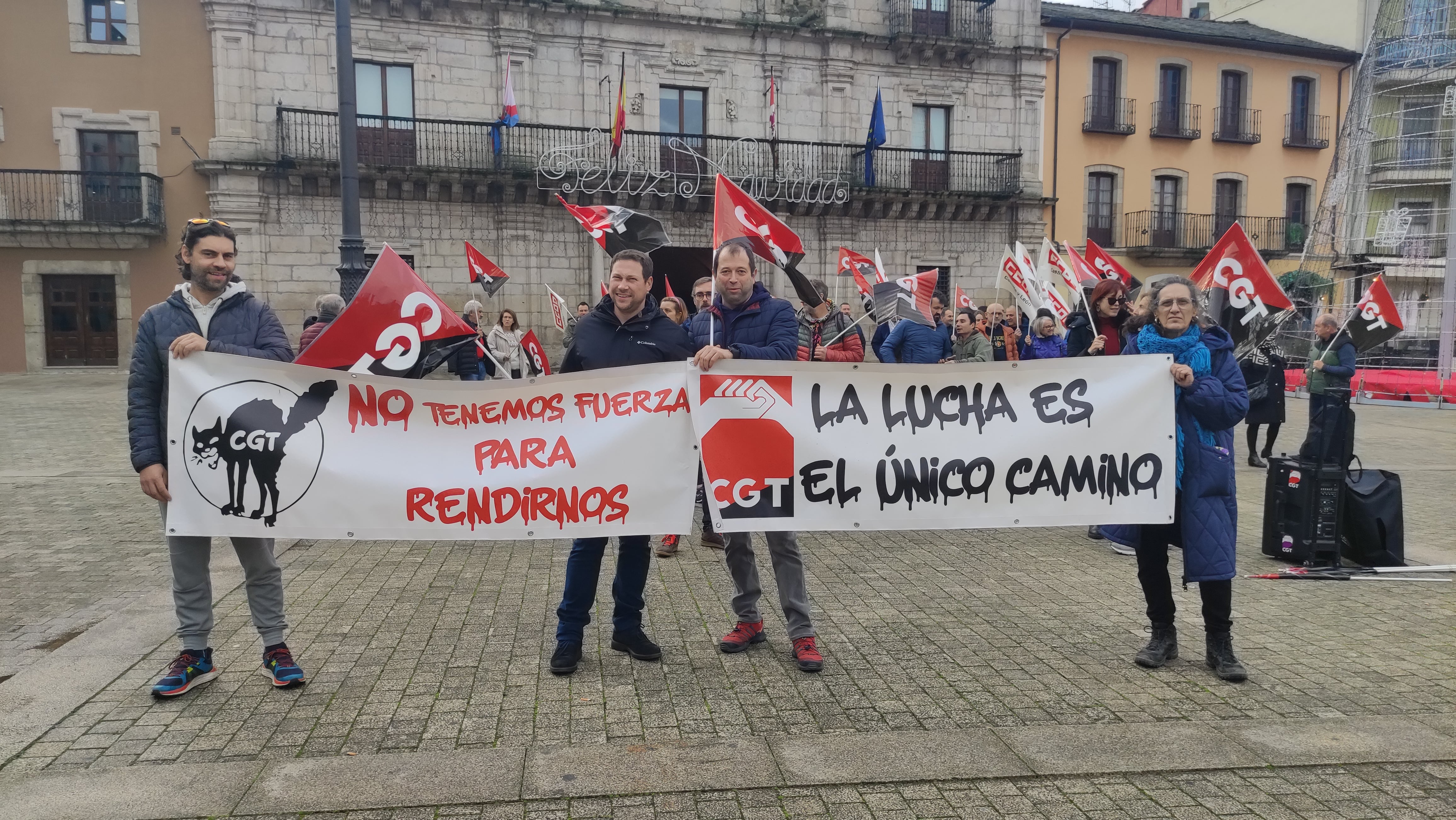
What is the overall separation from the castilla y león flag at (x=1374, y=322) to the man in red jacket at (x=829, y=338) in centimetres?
539

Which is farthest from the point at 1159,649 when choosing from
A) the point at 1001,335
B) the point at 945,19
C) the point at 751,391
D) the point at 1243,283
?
the point at 945,19

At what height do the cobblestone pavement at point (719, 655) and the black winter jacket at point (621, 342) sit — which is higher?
the black winter jacket at point (621, 342)

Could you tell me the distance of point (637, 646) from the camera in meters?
4.68

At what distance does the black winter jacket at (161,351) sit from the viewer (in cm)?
413

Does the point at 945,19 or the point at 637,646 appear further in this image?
the point at 945,19

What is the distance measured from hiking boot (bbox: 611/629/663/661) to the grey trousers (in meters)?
0.47

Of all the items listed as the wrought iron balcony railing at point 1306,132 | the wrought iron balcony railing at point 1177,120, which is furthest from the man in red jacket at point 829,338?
the wrought iron balcony railing at point 1306,132

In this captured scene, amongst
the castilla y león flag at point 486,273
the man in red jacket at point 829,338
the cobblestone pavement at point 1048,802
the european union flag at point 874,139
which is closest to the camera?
the cobblestone pavement at point 1048,802

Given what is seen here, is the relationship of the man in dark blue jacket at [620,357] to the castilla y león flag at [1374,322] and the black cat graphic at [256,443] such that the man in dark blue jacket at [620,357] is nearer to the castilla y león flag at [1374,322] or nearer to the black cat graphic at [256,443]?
the black cat graphic at [256,443]

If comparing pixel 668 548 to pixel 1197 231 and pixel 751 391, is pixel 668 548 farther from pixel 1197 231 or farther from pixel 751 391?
pixel 1197 231

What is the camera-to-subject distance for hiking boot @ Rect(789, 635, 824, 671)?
4488mm

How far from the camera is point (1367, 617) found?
5512 millimetres

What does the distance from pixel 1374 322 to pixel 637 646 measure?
360 inches

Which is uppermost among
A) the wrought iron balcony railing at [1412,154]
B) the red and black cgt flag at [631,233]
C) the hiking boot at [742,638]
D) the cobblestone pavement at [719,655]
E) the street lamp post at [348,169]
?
the wrought iron balcony railing at [1412,154]
